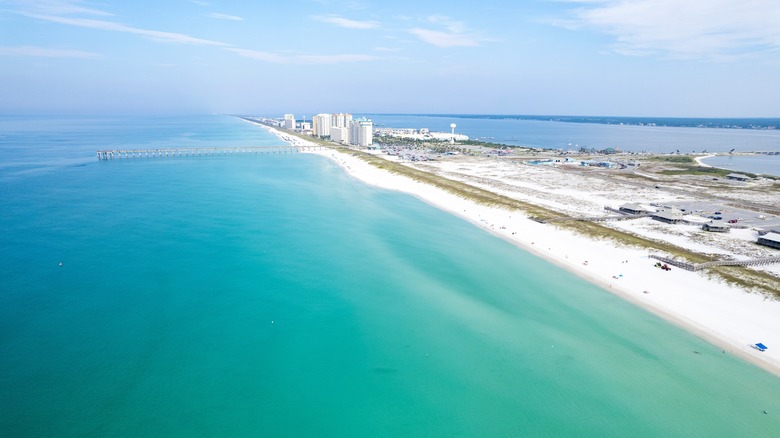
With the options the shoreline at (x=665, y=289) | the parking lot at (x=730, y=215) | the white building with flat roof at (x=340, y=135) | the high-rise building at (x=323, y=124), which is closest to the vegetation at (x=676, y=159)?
the parking lot at (x=730, y=215)

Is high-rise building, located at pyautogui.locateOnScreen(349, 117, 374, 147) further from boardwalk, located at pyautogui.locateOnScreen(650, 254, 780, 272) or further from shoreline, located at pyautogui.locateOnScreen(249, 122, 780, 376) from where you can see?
boardwalk, located at pyautogui.locateOnScreen(650, 254, 780, 272)

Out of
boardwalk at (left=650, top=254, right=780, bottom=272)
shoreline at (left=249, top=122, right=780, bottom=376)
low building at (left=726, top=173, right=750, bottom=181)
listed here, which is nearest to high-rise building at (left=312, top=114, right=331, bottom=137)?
low building at (left=726, top=173, right=750, bottom=181)

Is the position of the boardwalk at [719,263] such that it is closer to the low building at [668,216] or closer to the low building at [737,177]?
the low building at [668,216]

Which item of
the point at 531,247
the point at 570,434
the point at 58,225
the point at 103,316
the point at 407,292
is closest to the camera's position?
the point at 570,434

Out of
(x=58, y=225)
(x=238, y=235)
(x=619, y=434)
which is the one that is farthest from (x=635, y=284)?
(x=58, y=225)

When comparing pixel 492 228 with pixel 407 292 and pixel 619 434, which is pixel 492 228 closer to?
pixel 407 292

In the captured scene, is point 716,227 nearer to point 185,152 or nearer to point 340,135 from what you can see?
point 185,152

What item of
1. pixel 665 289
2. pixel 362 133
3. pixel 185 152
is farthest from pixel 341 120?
pixel 665 289
